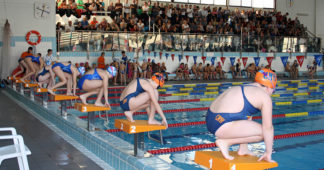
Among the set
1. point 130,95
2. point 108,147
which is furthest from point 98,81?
point 108,147

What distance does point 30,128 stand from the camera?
19.9 feet

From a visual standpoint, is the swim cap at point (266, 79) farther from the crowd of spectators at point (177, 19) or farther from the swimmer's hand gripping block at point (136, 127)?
the crowd of spectators at point (177, 19)

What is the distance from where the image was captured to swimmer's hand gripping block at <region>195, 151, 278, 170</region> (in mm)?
2660

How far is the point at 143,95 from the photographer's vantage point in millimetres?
4820

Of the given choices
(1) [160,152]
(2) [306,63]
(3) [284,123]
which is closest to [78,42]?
(3) [284,123]

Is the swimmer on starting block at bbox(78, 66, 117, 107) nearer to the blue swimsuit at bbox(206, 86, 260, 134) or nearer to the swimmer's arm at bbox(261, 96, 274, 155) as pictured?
the blue swimsuit at bbox(206, 86, 260, 134)

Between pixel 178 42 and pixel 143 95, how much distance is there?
1342cm

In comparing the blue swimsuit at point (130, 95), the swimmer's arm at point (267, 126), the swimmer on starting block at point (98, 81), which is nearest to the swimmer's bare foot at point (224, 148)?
the swimmer's arm at point (267, 126)

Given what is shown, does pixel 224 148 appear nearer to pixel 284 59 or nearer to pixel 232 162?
pixel 232 162

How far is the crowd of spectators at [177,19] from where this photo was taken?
16.5 metres

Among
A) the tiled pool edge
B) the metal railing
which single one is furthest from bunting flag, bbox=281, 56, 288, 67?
the tiled pool edge

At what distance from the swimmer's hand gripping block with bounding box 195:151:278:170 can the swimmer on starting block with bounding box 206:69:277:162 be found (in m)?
0.05

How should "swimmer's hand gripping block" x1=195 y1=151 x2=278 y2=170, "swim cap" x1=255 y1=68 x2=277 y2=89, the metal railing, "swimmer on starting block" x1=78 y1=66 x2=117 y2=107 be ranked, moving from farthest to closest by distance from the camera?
the metal railing
"swimmer on starting block" x1=78 y1=66 x2=117 y2=107
"swim cap" x1=255 y1=68 x2=277 y2=89
"swimmer's hand gripping block" x1=195 y1=151 x2=278 y2=170

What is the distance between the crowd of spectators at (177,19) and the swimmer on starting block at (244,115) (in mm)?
13913
